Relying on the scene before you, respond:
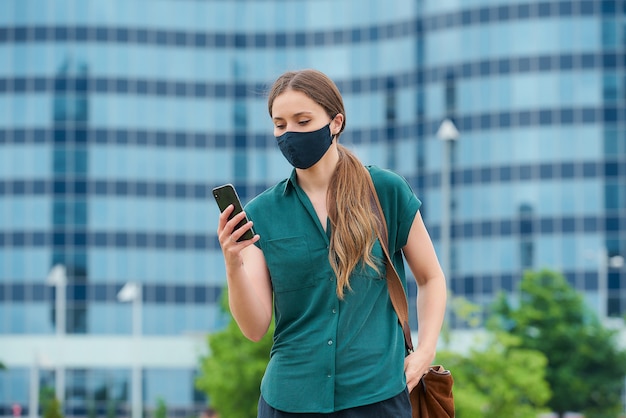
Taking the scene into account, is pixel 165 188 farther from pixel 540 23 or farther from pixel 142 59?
pixel 540 23

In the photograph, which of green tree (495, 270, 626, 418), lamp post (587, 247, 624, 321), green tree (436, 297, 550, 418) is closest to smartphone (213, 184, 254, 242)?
green tree (436, 297, 550, 418)

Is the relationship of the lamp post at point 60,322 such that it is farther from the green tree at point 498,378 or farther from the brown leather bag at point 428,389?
the brown leather bag at point 428,389

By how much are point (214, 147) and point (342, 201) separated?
79.0 meters

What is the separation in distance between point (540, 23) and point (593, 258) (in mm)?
12476

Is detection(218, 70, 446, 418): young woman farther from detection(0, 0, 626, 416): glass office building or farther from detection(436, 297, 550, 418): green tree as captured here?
detection(0, 0, 626, 416): glass office building

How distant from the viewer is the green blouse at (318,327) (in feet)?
14.7

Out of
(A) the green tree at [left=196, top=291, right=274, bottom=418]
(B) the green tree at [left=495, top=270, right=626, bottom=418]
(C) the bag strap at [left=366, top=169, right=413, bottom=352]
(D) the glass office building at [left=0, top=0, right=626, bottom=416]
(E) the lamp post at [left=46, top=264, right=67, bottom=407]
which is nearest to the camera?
(C) the bag strap at [left=366, top=169, right=413, bottom=352]

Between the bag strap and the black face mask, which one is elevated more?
the black face mask

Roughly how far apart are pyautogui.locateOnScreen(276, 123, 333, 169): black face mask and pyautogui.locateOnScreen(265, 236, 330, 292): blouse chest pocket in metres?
0.25

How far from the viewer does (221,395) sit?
164 ft

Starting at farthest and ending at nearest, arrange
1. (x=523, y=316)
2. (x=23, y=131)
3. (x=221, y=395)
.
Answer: (x=23, y=131) < (x=523, y=316) < (x=221, y=395)

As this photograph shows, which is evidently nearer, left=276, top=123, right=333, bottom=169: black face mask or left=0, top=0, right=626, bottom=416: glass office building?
left=276, top=123, right=333, bottom=169: black face mask

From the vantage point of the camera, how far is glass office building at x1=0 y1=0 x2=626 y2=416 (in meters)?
74.1

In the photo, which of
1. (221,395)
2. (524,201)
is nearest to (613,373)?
(524,201)
